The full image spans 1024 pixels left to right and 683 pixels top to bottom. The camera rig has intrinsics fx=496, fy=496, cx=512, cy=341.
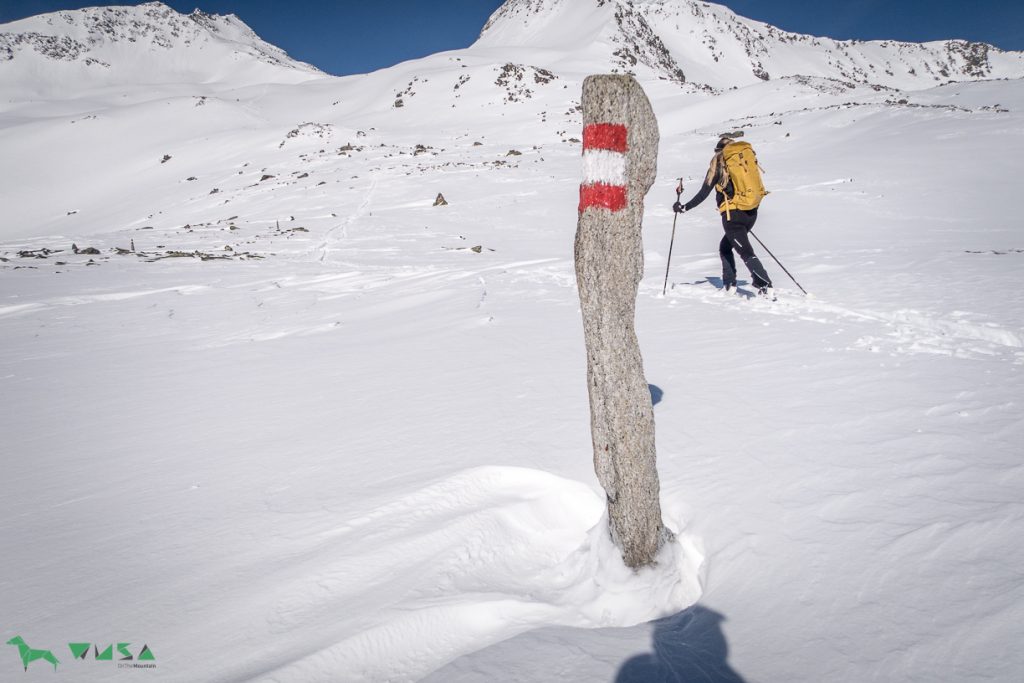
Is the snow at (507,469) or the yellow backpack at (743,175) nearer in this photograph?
the snow at (507,469)

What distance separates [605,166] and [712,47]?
117 meters

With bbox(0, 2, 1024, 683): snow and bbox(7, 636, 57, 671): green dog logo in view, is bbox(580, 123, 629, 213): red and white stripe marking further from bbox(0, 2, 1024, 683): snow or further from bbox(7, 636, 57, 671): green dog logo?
bbox(7, 636, 57, 671): green dog logo

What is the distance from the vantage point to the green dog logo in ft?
6.38

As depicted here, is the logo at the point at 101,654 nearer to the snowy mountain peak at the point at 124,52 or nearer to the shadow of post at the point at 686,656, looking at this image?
the shadow of post at the point at 686,656

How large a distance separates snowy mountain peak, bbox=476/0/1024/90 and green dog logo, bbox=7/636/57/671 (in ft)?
206

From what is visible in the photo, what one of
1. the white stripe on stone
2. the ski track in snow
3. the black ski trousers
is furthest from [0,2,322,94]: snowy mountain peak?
the white stripe on stone

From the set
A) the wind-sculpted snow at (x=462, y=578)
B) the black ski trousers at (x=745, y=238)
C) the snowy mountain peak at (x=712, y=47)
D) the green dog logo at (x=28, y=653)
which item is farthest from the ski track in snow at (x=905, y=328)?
the snowy mountain peak at (x=712, y=47)

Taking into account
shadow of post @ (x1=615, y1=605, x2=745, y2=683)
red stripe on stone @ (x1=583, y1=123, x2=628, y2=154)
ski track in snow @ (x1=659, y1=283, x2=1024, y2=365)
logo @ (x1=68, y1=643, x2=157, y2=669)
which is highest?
red stripe on stone @ (x1=583, y1=123, x2=628, y2=154)

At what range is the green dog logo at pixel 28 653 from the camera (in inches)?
76.6

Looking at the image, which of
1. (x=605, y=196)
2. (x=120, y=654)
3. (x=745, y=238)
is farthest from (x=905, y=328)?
(x=120, y=654)

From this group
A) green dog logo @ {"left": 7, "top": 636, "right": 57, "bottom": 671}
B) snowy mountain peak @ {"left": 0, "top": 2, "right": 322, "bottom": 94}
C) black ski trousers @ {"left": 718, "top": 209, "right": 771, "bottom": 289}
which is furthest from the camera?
snowy mountain peak @ {"left": 0, "top": 2, "right": 322, "bottom": 94}

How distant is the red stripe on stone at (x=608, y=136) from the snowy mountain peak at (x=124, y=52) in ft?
316

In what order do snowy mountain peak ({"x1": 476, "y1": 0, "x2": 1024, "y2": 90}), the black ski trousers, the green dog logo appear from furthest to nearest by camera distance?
snowy mountain peak ({"x1": 476, "y1": 0, "x2": 1024, "y2": 90}) → the black ski trousers → the green dog logo

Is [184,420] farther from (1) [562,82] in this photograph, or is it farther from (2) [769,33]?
(2) [769,33]
